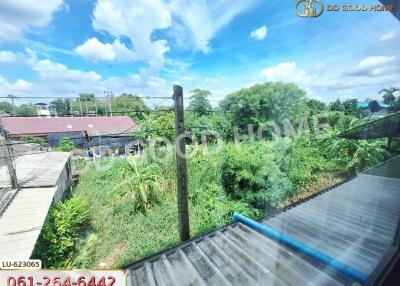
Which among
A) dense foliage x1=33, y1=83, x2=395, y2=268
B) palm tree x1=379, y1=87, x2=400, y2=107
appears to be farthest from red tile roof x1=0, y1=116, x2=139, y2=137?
palm tree x1=379, y1=87, x2=400, y2=107

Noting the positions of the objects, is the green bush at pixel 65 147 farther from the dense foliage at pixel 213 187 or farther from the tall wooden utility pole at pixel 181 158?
the tall wooden utility pole at pixel 181 158

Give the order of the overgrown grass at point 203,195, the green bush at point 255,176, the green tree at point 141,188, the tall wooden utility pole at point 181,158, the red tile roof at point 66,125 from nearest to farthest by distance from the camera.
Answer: the tall wooden utility pole at point 181,158
the overgrown grass at point 203,195
the green bush at point 255,176
the green tree at point 141,188
the red tile roof at point 66,125

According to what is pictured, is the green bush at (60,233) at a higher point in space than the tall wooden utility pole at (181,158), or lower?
lower

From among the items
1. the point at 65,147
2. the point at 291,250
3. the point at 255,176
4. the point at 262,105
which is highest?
the point at 262,105

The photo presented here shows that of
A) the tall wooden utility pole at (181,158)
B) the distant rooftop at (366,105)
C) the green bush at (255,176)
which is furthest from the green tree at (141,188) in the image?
the distant rooftop at (366,105)

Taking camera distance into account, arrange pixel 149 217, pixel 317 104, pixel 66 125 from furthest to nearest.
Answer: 1. pixel 66 125
2. pixel 149 217
3. pixel 317 104

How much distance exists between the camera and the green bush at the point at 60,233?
2.97 m

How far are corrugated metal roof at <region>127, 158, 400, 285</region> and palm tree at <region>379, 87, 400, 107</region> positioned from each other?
0.47m

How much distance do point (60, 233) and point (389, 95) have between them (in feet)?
14.1

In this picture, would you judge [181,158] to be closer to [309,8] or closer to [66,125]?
[309,8]

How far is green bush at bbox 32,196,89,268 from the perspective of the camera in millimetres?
2966

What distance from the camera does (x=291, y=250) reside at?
161 cm

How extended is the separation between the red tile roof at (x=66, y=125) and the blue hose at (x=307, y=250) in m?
8.91

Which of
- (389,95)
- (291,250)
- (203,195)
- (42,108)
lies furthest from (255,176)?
(42,108)
